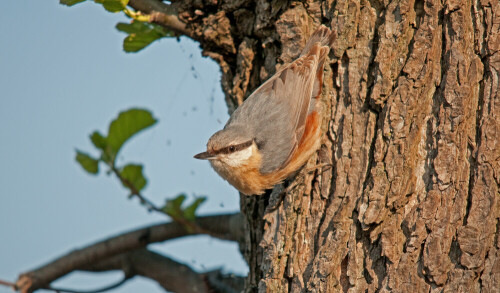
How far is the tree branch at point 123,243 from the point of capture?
423 centimetres

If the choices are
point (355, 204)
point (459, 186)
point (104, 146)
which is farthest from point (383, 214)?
point (104, 146)

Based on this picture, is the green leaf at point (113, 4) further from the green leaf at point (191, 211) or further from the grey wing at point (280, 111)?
the green leaf at point (191, 211)

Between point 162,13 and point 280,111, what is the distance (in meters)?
1.06

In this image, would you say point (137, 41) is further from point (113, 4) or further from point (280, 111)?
point (280, 111)

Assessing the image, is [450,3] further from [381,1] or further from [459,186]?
[459,186]

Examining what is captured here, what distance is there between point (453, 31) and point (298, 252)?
4.76 feet

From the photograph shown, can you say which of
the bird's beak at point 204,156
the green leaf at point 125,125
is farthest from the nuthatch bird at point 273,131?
the green leaf at point 125,125

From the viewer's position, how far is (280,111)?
375 centimetres

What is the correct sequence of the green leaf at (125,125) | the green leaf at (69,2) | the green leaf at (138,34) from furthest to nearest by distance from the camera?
the green leaf at (125,125) → the green leaf at (138,34) → the green leaf at (69,2)

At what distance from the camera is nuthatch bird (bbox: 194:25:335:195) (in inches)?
140

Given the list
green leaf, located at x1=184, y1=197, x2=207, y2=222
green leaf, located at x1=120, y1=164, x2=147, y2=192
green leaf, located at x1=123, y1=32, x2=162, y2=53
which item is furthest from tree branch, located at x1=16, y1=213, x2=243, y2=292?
green leaf, located at x1=123, y1=32, x2=162, y2=53

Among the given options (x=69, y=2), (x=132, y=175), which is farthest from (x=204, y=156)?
(x=69, y=2)

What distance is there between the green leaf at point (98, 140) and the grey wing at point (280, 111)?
43.4 inches

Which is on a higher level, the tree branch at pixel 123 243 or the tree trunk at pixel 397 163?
the tree trunk at pixel 397 163
